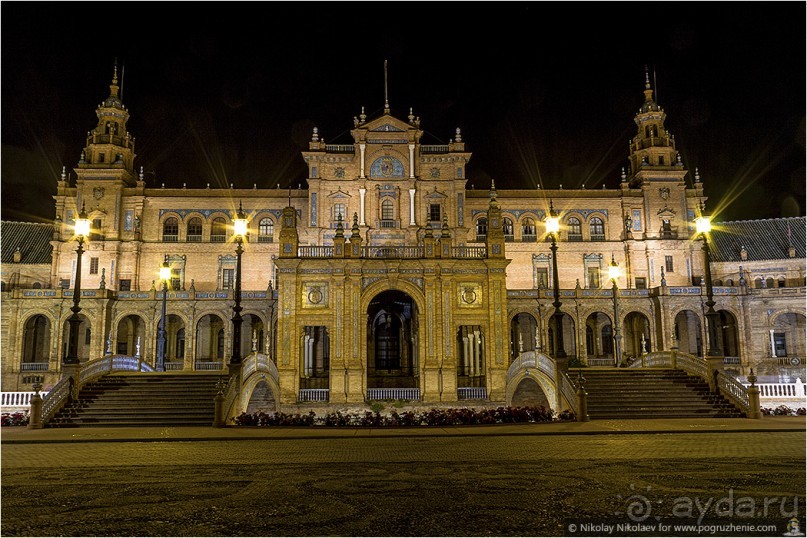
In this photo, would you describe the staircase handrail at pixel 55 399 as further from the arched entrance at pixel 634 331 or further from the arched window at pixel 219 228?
the arched entrance at pixel 634 331

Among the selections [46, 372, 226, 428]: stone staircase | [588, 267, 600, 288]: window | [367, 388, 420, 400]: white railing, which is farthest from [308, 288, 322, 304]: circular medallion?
[588, 267, 600, 288]: window

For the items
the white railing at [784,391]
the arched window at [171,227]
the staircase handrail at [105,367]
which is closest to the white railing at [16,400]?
the staircase handrail at [105,367]

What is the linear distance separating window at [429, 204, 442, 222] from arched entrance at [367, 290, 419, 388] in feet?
33.6

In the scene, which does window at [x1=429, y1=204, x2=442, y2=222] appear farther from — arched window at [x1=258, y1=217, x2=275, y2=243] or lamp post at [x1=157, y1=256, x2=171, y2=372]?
lamp post at [x1=157, y1=256, x2=171, y2=372]

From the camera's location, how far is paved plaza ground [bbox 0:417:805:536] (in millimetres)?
7117

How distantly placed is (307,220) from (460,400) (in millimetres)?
28405

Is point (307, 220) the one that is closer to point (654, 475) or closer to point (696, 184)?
point (696, 184)

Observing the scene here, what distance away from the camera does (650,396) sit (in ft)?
81.6

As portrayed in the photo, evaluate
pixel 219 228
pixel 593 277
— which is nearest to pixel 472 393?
pixel 593 277

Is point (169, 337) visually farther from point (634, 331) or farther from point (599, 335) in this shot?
point (634, 331)

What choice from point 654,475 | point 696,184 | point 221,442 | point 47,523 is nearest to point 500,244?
point 221,442

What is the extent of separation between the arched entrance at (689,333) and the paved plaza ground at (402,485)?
40.5 meters

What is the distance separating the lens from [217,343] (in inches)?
2186

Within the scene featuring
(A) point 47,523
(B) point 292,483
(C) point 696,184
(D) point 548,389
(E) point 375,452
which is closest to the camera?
(A) point 47,523
